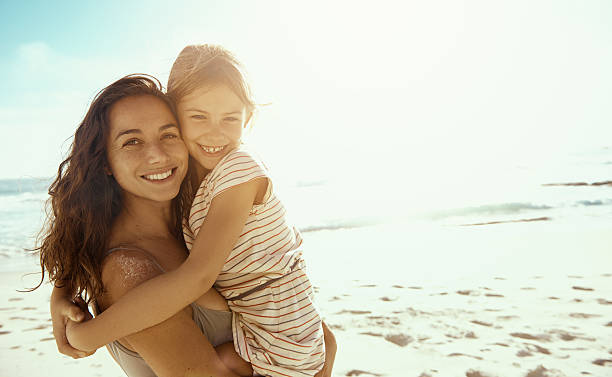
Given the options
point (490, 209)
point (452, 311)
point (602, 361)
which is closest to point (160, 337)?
point (602, 361)

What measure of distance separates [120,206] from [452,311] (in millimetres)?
3595


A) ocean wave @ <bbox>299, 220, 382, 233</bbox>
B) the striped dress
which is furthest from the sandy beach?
ocean wave @ <bbox>299, 220, 382, 233</bbox>

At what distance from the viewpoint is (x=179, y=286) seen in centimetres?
158

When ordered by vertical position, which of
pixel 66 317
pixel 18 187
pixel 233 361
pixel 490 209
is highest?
pixel 66 317

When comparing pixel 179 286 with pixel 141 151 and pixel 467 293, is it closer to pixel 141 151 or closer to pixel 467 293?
pixel 141 151

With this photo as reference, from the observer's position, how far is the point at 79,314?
5.85 feet

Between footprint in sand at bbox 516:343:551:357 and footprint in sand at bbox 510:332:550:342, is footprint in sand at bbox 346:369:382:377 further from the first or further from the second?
footprint in sand at bbox 510:332:550:342

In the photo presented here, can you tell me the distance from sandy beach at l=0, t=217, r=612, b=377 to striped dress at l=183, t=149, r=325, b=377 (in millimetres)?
1665

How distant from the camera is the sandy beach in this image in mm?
3402

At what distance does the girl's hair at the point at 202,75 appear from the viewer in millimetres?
2180

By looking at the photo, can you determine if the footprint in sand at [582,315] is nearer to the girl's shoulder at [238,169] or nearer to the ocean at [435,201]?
the girl's shoulder at [238,169]

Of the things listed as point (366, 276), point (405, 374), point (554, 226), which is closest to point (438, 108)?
point (554, 226)

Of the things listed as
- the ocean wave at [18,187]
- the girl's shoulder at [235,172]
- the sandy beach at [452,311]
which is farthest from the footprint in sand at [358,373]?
the ocean wave at [18,187]

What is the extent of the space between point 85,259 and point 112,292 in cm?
27
